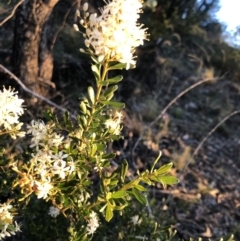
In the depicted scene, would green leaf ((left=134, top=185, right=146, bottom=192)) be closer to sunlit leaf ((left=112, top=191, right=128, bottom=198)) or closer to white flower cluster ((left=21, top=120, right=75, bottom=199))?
sunlit leaf ((left=112, top=191, right=128, bottom=198))

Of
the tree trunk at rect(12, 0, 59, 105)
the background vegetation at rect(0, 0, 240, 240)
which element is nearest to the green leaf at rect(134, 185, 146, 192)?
the background vegetation at rect(0, 0, 240, 240)

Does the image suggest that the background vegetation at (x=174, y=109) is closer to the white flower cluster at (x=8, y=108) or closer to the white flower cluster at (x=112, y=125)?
the white flower cluster at (x=112, y=125)

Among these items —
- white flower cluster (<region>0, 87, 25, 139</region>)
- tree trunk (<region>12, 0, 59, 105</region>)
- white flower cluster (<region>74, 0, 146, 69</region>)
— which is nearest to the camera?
white flower cluster (<region>74, 0, 146, 69</region>)

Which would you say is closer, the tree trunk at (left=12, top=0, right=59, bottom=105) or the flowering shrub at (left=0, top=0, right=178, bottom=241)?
the flowering shrub at (left=0, top=0, right=178, bottom=241)

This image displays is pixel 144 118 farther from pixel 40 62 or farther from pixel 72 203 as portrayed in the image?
pixel 72 203

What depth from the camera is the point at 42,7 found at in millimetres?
3084

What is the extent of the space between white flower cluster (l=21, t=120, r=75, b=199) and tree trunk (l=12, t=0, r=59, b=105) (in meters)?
1.67

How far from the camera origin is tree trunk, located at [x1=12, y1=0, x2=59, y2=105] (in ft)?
10.2

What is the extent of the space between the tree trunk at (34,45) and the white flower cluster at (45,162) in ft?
5.48

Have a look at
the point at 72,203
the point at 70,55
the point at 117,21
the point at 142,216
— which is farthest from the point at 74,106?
the point at 117,21

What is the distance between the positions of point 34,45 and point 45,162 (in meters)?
1.92

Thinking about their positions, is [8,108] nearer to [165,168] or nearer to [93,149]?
[93,149]

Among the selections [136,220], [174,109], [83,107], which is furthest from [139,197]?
[174,109]

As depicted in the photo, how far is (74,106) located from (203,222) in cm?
139
